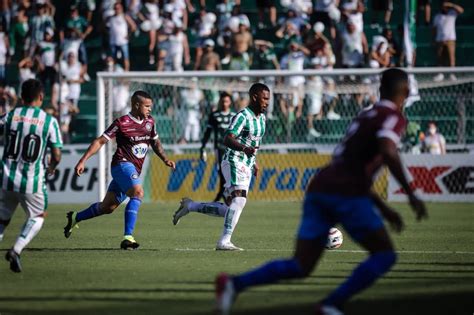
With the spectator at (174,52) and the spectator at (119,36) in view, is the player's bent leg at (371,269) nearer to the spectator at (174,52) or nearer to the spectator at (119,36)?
the spectator at (174,52)

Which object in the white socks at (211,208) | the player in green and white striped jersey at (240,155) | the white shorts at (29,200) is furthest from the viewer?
the white socks at (211,208)

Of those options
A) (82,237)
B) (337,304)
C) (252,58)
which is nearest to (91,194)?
(252,58)

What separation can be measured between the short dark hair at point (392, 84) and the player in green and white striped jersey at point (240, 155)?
5.62 meters

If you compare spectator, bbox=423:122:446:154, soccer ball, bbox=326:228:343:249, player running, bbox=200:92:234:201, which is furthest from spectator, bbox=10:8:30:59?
soccer ball, bbox=326:228:343:249

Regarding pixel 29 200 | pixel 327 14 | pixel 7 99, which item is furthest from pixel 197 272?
pixel 327 14

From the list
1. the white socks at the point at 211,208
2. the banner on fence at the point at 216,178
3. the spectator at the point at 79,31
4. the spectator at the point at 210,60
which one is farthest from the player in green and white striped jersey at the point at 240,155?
the spectator at the point at 79,31

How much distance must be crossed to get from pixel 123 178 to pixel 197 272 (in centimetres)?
326

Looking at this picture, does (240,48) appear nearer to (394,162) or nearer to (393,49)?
(393,49)

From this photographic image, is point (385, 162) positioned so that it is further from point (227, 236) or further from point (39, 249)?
point (39, 249)

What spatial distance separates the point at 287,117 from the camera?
26688 mm

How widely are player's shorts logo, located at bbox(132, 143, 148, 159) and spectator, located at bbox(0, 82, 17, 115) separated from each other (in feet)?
47.4

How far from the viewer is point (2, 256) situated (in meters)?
13.9

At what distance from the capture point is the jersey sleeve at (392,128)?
8.06 m

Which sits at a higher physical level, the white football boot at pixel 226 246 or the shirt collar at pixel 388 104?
the shirt collar at pixel 388 104
